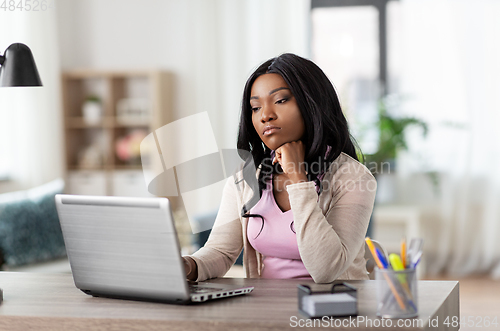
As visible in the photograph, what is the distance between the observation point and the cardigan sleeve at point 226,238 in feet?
4.81

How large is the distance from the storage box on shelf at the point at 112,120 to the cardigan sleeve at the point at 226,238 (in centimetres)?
293

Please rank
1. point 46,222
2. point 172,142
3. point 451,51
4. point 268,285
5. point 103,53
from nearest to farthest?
point 268,285, point 172,142, point 46,222, point 451,51, point 103,53

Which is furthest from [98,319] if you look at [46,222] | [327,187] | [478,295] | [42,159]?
[42,159]

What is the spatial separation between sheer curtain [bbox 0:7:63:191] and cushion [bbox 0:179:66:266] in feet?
2.93

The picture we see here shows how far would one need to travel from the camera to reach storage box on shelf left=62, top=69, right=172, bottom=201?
4.52 m

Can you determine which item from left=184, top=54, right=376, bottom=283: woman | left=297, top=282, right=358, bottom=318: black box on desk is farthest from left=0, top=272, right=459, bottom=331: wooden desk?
left=184, top=54, right=376, bottom=283: woman

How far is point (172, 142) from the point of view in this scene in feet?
4.73

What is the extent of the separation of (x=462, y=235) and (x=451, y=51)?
1.32 meters

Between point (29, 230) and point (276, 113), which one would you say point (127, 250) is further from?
point (29, 230)

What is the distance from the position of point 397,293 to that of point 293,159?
47cm

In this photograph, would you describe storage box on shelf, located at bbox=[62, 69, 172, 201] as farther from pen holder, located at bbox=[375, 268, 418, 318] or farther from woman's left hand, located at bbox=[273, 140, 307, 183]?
pen holder, located at bbox=[375, 268, 418, 318]

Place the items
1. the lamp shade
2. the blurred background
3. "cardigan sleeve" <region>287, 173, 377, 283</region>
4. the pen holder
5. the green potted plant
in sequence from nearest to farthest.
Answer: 1. the pen holder
2. "cardigan sleeve" <region>287, 173, 377, 283</region>
3. the lamp shade
4. the green potted plant
5. the blurred background

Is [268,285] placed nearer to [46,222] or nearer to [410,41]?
[46,222]

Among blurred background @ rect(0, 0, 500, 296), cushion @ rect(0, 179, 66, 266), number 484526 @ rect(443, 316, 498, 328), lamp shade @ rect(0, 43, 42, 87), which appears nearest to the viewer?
lamp shade @ rect(0, 43, 42, 87)
